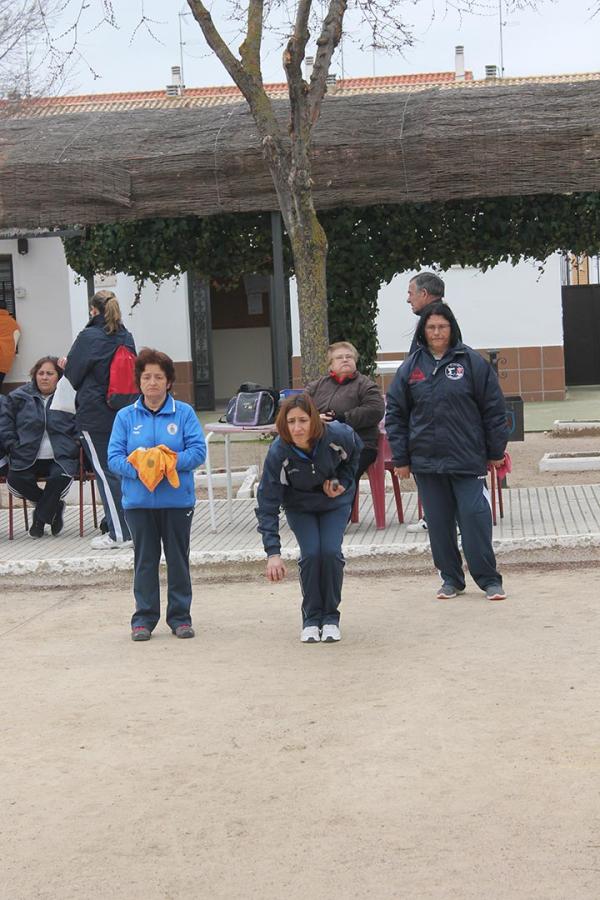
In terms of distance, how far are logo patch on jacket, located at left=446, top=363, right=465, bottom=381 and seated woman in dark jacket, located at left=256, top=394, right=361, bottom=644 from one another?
32.3 inches

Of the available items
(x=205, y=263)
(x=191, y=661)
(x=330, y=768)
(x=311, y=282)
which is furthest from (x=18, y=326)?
(x=330, y=768)

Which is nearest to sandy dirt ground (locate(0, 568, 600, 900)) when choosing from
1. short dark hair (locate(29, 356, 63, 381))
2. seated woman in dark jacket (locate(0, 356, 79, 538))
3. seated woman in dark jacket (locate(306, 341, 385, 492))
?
seated woman in dark jacket (locate(306, 341, 385, 492))

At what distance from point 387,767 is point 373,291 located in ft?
27.9

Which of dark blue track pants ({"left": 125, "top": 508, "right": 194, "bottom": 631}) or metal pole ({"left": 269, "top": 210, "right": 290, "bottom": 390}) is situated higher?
metal pole ({"left": 269, "top": 210, "right": 290, "bottom": 390})

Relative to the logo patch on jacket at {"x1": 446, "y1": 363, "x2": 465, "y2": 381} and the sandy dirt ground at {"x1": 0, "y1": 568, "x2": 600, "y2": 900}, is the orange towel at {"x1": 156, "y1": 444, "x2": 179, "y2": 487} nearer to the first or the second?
the sandy dirt ground at {"x1": 0, "y1": 568, "x2": 600, "y2": 900}

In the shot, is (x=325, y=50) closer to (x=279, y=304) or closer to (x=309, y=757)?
(x=279, y=304)

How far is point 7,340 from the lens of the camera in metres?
24.9

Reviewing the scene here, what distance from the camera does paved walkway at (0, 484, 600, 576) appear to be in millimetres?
9664

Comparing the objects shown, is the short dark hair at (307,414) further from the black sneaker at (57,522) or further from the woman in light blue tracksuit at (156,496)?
the black sneaker at (57,522)

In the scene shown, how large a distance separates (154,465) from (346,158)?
5.42m

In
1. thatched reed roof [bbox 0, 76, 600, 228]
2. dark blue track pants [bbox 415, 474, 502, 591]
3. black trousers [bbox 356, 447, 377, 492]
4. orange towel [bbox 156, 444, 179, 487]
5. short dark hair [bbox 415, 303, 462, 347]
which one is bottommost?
dark blue track pants [bbox 415, 474, 502, 591]

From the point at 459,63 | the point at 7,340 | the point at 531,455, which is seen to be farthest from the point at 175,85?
the point at 531,455

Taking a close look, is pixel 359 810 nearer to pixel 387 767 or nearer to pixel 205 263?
pixel 387 767

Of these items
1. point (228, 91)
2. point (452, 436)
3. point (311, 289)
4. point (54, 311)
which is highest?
point (228, 91)
